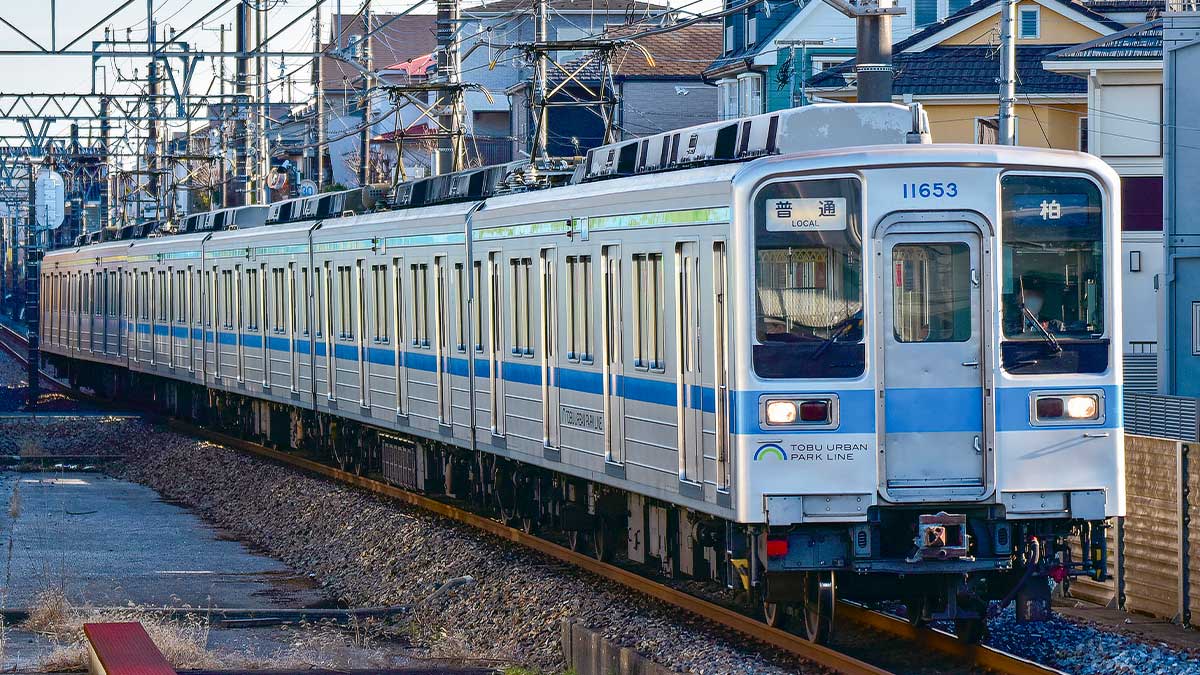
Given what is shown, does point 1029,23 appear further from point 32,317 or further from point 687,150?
point 687,150

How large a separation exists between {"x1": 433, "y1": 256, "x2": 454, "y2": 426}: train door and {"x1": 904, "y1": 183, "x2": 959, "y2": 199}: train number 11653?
7089mm

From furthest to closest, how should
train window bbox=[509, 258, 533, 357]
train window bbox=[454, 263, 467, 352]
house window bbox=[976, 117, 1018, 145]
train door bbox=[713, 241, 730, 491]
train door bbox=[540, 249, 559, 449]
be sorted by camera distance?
train window bbox=[454, 263, 467, 352] < house window bbox=[976, 117, 1018, 145] < train window bbox=[509, 258, 533, 357] < train door bbox=[540, 249, 559, 449] < train door bbox=[713, 241, 730, 491]

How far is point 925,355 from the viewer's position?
9.26 metres

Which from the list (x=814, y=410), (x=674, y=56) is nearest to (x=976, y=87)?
(x=674, y=56)

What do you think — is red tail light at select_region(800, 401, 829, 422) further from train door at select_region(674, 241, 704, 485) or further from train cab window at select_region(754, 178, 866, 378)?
train door at select_region(674, 241, 704, 485)

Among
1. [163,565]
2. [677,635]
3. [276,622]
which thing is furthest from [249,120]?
[677,635]

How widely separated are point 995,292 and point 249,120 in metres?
24.4

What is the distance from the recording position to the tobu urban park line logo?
912 cm

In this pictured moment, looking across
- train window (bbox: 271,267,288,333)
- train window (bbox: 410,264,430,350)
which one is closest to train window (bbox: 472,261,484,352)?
train window (bbox: 410,264,430,350)

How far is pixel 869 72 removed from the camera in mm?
13688

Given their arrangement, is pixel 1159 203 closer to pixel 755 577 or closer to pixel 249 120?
pixel 249 120

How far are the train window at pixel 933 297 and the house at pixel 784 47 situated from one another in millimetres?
28593

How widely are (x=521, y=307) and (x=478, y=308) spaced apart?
1265 mm

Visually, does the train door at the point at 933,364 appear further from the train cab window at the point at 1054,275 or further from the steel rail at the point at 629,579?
the steel rail at the point at 629,579
